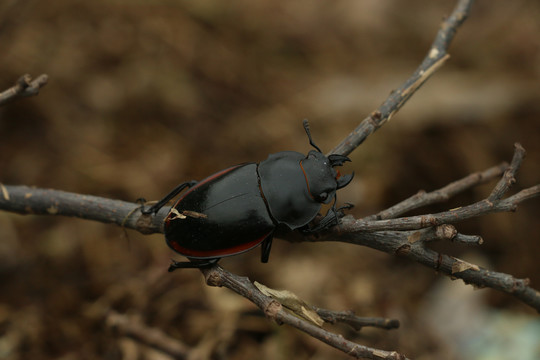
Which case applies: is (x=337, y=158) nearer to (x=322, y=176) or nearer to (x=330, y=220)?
(x=322, y=176)

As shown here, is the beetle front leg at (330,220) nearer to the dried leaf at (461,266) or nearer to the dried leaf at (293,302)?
the dried leaf at (293,302)

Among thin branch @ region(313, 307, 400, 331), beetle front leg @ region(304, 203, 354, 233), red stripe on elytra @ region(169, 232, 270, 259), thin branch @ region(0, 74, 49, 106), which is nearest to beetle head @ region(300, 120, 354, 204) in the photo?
beetle front leg @ region(304, 203, 354, 233)

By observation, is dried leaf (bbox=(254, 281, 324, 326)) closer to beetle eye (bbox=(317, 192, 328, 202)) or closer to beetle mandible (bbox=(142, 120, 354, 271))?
beetle mandible (bbox=(142, 120, 354, 271))

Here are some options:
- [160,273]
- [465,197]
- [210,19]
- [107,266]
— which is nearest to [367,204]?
[465,197]

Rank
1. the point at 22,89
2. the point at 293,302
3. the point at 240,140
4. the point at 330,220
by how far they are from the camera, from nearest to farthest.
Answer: the point at 293,302 → the point at 330,220 → the point at 22,89 → the point at 240,140

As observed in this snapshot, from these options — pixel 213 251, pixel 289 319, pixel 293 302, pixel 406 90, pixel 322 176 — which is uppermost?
pixel 406 90

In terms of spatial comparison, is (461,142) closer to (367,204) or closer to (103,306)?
(367,204)

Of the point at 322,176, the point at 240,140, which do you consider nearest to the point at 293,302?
the point at 322,176

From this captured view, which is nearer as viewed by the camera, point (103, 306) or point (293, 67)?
point (103, 306)
